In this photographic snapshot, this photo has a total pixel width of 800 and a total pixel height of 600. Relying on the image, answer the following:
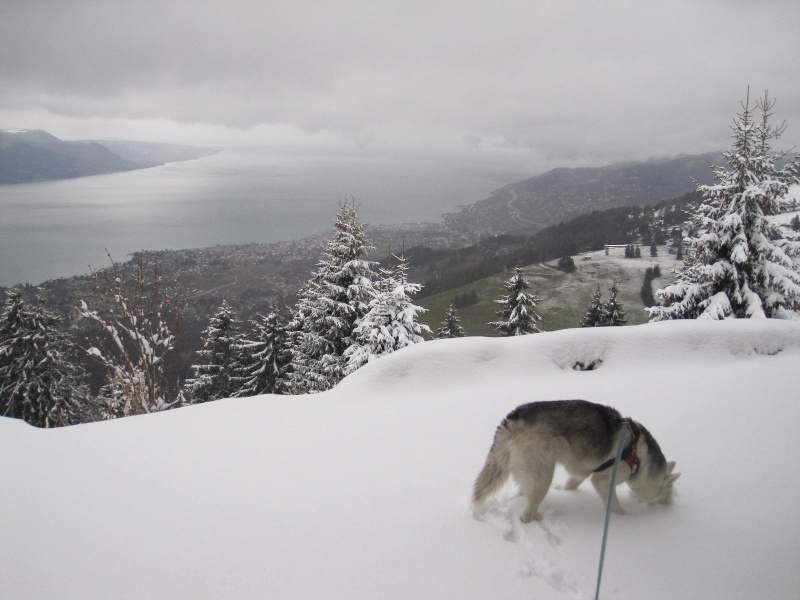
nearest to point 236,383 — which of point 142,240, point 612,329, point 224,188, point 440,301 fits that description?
point 612,329

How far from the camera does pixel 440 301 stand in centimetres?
8031

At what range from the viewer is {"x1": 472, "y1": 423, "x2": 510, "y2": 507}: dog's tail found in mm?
2729

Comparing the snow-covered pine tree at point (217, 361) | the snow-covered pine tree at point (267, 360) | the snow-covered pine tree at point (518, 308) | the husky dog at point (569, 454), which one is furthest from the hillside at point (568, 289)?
the husky dog at point (569, 454)

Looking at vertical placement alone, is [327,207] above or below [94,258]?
above

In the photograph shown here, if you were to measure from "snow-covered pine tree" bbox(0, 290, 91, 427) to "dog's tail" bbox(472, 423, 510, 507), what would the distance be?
68.6 feet

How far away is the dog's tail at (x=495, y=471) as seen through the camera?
273 centimetres

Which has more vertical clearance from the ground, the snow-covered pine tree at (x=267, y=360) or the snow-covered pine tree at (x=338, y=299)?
the snow-covered pine tree at (x=338, y=299)

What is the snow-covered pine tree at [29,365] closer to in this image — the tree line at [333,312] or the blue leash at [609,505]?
the tree line at [333,312]

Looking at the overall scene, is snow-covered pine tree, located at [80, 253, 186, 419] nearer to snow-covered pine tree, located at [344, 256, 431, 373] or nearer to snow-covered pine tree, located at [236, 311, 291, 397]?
snow-covered pine tree, located at [344, 256, 431, 373]

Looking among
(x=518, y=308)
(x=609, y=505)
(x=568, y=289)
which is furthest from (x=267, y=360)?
(x=568, y=289)

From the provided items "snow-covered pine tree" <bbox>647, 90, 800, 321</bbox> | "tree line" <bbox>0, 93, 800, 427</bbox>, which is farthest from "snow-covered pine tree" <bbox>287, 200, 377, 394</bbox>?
"snow-covered pine tree" <bbox>647, 90, 800, 321</bbox>

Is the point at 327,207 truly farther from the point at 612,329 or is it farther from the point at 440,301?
the point at 612,329

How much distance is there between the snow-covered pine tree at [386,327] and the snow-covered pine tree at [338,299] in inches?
31.9

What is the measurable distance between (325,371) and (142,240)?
101m
